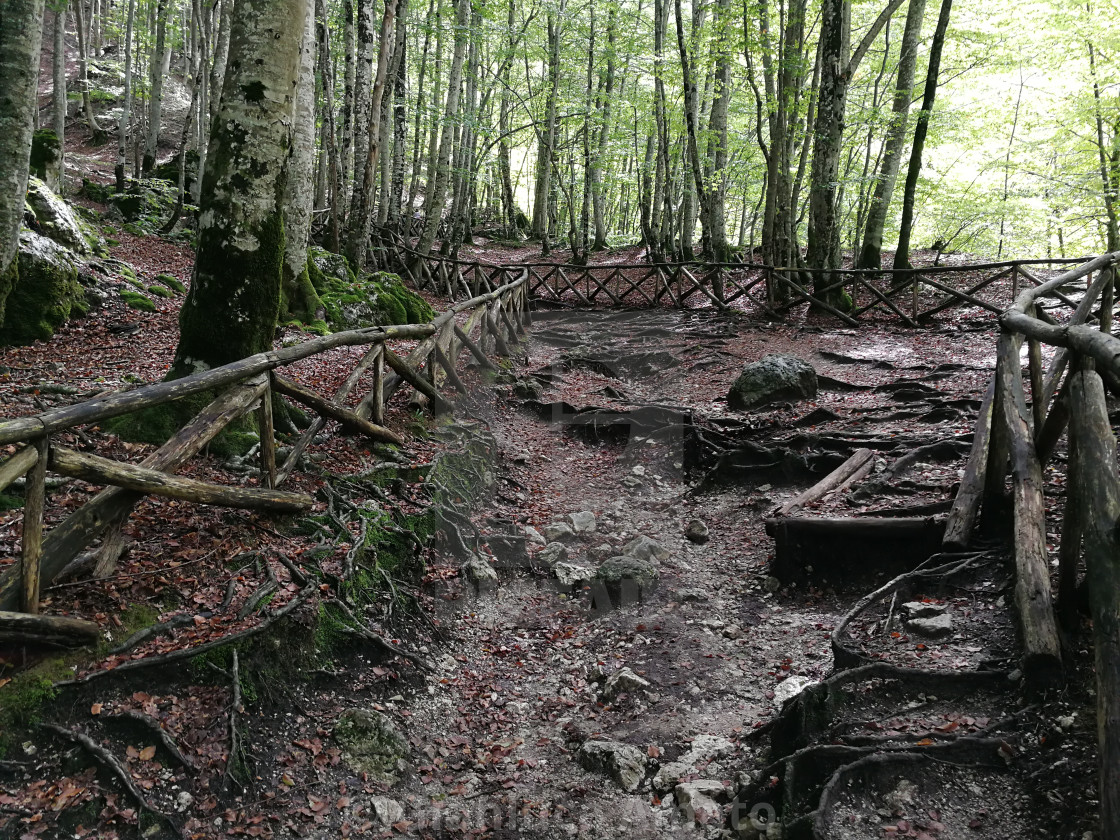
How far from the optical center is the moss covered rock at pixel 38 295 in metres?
7.48

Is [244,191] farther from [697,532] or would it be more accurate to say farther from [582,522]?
[697,532]

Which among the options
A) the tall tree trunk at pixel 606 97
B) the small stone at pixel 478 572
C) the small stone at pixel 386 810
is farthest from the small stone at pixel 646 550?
the tall tree trunk at pixel 606 97

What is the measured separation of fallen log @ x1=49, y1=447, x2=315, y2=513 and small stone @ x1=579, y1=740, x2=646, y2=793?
2528 millimetres

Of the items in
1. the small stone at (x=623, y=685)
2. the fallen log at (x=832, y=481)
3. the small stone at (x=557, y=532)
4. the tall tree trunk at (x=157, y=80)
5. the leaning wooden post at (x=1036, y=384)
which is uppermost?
the tall tree trunk at (x=157, y=80)

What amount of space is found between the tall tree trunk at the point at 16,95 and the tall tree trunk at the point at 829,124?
40.2 feet

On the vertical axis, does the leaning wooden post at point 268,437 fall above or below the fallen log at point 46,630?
above

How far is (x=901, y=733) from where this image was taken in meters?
2.90

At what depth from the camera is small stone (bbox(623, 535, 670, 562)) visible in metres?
6.29

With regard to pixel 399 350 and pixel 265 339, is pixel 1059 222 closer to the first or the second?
pixel 399 350

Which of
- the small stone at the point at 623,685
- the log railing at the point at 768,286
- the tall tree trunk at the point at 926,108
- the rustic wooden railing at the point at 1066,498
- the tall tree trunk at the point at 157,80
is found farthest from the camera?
the tall tree trunk at the point at 157,80

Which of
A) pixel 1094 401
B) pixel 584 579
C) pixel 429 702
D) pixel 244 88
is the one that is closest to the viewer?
pixel 1094 401

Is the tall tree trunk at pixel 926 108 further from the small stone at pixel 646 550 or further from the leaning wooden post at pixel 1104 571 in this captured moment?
the leaning wooden post at pixel 1104 571

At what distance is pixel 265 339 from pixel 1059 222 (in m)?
23.5

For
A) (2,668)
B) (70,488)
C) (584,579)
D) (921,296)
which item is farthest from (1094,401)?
(921,296)
